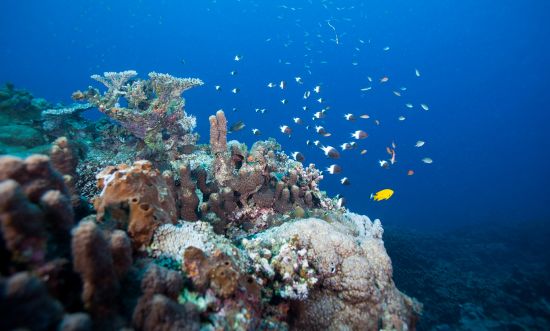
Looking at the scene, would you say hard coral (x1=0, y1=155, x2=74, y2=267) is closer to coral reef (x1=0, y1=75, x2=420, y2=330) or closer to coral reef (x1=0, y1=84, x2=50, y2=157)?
coral reef (x1=0, y1=75, x2=420, y2=330)

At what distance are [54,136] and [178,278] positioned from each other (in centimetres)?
774

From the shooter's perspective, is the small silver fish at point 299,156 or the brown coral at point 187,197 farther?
the small silver fish at point 299,156

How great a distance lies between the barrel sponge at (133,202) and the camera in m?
3.42

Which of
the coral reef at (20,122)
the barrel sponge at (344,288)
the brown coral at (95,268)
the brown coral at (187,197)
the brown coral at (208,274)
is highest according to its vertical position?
the coral reef at (20,122)

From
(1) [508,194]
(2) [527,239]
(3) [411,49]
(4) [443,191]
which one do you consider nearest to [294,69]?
(3) [411,49]

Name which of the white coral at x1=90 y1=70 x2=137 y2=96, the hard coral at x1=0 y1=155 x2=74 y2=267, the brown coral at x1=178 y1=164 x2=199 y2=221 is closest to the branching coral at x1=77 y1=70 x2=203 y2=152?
the white coral at x1=90 y1=70 x2=137 y2=96

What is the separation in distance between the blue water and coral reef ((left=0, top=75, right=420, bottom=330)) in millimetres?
88678

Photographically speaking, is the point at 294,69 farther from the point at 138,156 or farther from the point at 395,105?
the point at 138,156

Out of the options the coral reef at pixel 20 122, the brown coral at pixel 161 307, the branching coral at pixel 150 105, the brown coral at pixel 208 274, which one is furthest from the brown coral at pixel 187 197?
the coral reef at pixel 20 122

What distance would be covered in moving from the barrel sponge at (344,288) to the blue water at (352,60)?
9164 cm

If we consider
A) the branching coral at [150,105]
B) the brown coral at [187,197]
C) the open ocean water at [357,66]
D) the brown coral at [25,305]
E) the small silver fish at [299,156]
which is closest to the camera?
the brown coral at [25,305]

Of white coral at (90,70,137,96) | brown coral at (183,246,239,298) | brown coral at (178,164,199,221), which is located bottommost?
brown coral at (183,246,239,298)

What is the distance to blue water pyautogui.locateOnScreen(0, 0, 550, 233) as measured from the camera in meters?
105

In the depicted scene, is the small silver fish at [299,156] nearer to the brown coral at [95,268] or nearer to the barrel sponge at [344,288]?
the barrel sponge at [344,288]
